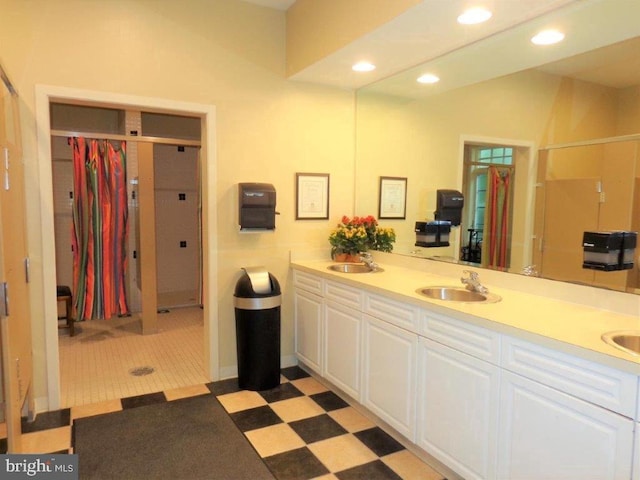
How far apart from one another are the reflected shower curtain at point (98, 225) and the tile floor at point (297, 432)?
2.20 meters

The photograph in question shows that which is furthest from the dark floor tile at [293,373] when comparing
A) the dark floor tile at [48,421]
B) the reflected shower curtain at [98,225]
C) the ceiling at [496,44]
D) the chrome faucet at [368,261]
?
the reflected shower curtain at [98,225]

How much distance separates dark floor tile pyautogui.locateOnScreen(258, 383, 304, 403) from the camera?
→ 312 centimetres

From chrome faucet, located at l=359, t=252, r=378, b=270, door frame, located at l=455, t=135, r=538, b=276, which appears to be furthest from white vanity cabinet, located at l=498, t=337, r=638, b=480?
chrome faucet, located at l=359, t=252, r=378, b=270

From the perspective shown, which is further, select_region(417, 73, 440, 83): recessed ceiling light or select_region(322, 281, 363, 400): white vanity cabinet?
select_region(417, 73, 440, 83): recessed ceiling light

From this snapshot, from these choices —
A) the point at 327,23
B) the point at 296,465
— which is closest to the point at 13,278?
the point at 296,465

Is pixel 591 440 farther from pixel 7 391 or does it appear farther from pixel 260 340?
pixel 7 391

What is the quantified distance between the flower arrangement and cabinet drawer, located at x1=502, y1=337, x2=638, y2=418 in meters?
1.89

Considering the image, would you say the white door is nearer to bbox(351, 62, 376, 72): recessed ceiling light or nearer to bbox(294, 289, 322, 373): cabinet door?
bbox(294, 289, 322, 373): cabinet door

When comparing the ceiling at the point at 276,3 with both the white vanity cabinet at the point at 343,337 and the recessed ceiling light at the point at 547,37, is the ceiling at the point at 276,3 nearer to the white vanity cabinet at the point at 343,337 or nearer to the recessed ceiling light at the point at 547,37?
the recessed ceiling light at the point at 547,37

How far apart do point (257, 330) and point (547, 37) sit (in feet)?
8.58

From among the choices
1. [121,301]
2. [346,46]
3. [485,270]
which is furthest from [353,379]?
[121,301]

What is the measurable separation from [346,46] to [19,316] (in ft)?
8.14

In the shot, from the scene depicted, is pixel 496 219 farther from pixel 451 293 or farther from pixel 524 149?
pixel 451 293

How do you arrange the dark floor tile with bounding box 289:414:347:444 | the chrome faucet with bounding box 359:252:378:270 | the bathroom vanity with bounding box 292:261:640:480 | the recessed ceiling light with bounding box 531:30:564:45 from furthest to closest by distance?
the chrome faucet with bounding box 359:252:378:270
the dark floor tile with bounding box 289:414:347:444
the recessed ceiling light with bounding box 531:30:564:45
the bathroom vanity with bounding box 292:261:640:480
